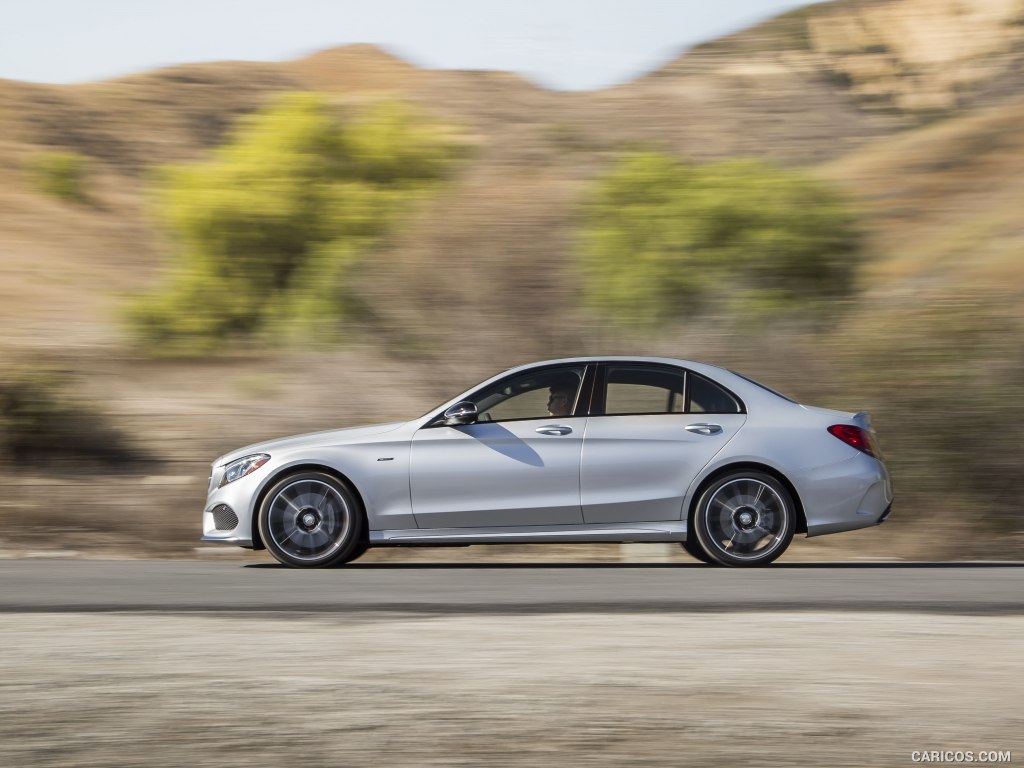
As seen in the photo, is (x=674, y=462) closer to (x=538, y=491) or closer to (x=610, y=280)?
(x=538, y=491)

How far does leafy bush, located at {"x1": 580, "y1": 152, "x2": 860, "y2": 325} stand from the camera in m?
16.2

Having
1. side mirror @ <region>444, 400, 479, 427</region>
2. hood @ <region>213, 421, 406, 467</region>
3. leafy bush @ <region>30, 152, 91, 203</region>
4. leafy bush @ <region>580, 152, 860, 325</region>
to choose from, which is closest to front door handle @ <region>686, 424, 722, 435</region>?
side mirror @ <region>444, 400, 479, 427</region>

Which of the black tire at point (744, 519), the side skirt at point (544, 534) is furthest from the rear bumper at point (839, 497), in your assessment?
the side skirt at point (544, 534)

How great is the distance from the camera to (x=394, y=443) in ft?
33.9

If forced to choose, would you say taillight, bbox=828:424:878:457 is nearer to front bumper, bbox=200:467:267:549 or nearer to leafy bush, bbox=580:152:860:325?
front bumper, bbox=200:467:267:549

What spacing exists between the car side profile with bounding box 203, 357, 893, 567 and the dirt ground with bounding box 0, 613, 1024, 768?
2195 mm

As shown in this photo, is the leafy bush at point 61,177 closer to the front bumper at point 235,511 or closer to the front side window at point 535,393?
the front bumper at point 235,511

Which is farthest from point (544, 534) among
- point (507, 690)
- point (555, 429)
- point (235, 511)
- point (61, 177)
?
point (61, 177)

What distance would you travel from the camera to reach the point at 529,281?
15.3 metres

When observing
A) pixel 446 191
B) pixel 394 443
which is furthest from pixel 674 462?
pixel 446 191

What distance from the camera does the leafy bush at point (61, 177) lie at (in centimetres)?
7300

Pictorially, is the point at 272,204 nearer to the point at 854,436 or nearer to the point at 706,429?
the point at 706,429

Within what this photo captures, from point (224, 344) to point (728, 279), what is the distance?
19047 mm

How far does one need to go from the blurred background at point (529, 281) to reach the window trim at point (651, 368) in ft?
6.47
